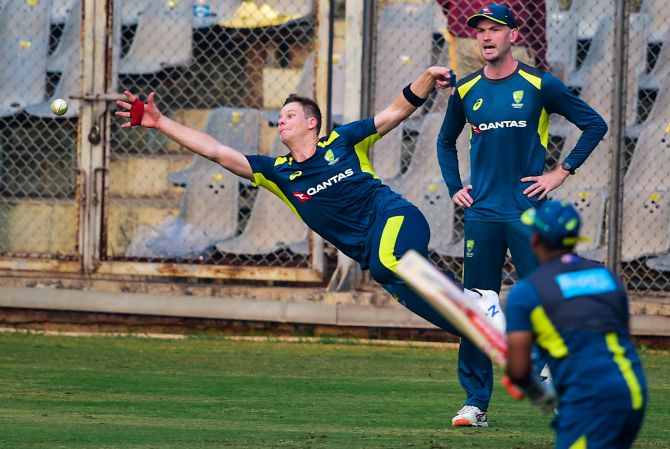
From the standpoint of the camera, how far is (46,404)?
28.0 feet

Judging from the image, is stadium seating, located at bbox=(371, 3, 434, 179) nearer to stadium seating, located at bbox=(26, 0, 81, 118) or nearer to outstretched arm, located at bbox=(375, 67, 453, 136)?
stadium seating, located at bbox=(26, 0, 81, 118)

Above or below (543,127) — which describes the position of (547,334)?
below

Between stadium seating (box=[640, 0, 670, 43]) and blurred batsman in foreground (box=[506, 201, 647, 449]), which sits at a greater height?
stadium seating (box=[640, 0, 670, 43])

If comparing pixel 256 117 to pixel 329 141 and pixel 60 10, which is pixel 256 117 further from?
pixel 329 141

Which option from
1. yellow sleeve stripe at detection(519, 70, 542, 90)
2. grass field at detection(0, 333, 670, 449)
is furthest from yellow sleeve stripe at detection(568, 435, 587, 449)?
yellow sleeve stripe at detection(519, 70, 542, 90)

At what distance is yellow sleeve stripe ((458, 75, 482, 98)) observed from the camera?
A: 8461mm

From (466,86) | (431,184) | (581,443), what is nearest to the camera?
(581,443)

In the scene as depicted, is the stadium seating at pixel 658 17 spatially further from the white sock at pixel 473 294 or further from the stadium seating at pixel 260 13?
the white sock at pixel 473 294

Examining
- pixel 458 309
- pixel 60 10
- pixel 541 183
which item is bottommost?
pixel 458 309

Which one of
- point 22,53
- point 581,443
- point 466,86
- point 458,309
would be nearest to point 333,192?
point 466,86

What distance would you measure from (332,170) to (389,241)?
2.04ft

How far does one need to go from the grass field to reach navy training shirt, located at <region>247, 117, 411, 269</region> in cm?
108

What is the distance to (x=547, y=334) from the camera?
5.20 meters

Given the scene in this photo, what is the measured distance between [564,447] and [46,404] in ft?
14.0
